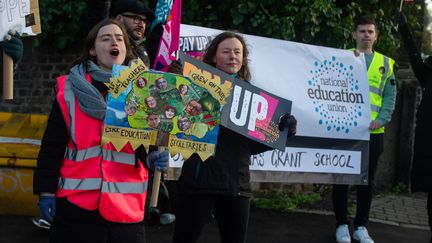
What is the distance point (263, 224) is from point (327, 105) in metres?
1.52

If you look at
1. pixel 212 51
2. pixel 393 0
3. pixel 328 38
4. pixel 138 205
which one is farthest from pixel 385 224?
pixel 138 205

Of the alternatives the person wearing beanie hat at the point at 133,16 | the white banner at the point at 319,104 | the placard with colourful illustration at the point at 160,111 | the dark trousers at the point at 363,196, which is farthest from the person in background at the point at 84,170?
the dark trousers at the point at 363,196

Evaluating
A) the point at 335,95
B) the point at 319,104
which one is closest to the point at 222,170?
the point at 319,104

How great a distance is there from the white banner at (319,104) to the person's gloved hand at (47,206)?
298 centimetres

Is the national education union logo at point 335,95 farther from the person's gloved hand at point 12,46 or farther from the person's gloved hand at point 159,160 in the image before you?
the person's gloved hand at point 12,46

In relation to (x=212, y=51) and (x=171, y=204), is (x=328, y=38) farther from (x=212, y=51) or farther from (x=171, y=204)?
(x=212, y=51)

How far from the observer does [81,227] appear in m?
2.70

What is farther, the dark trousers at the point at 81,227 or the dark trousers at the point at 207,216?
the dark trousers at the point at 207,216

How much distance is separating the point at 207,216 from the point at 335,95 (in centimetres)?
275

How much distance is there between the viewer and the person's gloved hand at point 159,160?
2.74m

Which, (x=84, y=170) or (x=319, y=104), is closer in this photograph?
(x=84, y=170)

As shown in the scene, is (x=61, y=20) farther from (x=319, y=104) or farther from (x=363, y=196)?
(x=363, y=196)

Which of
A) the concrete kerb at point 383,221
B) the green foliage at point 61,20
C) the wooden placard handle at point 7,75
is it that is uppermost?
the green foliage at point 61,20

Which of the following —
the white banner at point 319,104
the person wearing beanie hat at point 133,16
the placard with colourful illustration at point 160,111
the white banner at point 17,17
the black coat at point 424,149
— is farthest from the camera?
the white banner at point 319,104
